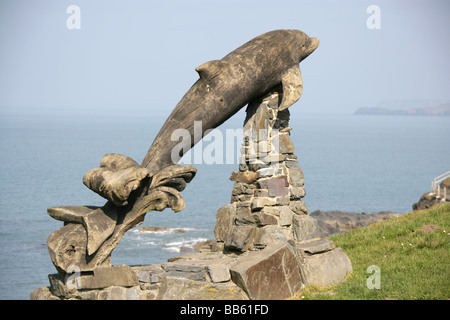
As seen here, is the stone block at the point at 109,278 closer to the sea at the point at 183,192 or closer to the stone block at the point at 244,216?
the stone block at the point at 244,216

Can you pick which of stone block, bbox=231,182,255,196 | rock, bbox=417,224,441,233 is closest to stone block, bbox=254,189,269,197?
stone block, bbox=231,182,255,196

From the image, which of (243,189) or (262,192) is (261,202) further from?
(243,189)

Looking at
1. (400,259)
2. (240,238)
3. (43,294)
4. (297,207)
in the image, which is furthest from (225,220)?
(400,259)

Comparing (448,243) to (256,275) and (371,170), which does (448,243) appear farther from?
(371,170)

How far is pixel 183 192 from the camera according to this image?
5356 centimetres

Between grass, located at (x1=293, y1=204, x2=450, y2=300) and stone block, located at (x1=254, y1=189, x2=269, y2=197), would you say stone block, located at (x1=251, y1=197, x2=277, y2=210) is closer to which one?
stone block, located at (x1=254, y1=189, x2=269, y2=197)

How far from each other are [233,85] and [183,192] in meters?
42.1

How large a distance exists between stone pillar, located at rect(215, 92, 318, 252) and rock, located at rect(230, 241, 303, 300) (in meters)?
0.85

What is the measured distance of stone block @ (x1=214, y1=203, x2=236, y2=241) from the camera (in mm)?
12568

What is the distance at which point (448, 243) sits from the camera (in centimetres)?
1430

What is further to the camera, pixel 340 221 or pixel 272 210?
pixel 340 221

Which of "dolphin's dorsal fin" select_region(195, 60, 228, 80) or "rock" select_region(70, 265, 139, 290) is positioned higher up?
"dolphin's dorsal fin" select_region(195, 60, 228, 80)

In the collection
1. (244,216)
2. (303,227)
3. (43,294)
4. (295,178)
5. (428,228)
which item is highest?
(295,178)

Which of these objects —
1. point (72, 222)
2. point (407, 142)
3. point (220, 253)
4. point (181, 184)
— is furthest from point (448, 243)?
point (407, 142)
